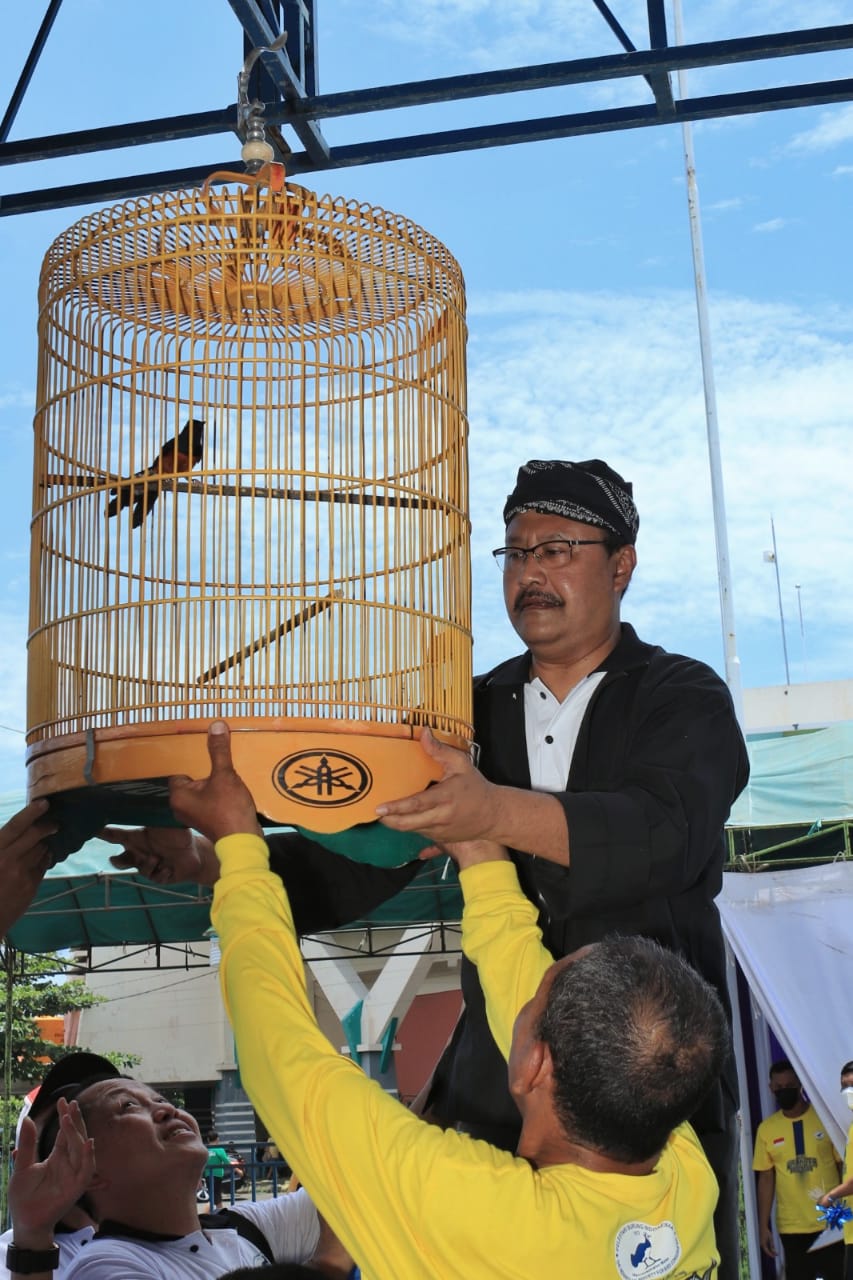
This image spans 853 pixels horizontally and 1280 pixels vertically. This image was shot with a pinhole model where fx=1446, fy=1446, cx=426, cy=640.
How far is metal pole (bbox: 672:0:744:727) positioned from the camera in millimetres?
14930

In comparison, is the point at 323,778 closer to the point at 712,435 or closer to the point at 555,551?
the point at 555,551

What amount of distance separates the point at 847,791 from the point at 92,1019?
1764 cm

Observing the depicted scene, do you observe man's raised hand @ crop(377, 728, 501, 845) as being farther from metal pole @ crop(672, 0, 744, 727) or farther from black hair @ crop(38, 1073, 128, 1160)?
metal pole @ crop(672, 0, 744, 727)

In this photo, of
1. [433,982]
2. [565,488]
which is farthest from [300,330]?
[433,982]

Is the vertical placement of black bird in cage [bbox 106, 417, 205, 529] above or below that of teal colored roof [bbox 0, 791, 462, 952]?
above

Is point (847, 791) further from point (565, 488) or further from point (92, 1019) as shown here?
point (92, 1019)

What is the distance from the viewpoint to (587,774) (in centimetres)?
273

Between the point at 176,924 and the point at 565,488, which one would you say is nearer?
the point at 565,488

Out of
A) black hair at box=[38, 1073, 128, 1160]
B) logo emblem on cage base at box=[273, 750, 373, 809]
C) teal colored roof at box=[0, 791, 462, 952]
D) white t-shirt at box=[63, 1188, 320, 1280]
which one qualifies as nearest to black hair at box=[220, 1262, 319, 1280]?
white t-shirt at box=[63, 1188, 320, 1280]

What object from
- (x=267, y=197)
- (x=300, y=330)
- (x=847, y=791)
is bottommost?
(x=847, y=791)

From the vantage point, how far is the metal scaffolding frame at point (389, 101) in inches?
165

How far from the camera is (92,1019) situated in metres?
24.6

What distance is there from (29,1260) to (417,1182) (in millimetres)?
1014

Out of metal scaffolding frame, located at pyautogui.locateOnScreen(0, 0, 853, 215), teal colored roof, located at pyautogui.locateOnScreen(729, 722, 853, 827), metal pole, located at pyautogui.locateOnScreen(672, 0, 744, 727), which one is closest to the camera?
metal scaffolding frame, located at pyautogui.locateOnScreen(0, 0, 853, 215)
